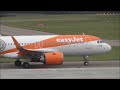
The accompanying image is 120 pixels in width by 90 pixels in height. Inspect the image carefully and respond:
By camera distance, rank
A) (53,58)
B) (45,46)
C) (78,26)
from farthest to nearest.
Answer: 1. (78,26)
2. (45,46)
3. (53,58)

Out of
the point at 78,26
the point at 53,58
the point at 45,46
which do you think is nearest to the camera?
the point at 53,58

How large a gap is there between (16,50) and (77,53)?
4538 millimetres

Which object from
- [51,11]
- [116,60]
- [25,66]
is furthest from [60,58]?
[51,11]

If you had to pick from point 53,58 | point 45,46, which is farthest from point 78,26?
point 53,58

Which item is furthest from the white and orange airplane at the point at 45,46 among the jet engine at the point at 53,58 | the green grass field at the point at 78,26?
the green grass field at the point at 78,26

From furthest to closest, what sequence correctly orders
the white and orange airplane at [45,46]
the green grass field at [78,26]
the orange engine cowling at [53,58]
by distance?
the green grass field at [78,26]
the white and orange airplane at [45,46]
the orange engine cowling at [53,58]

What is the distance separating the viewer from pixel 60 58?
23.6 metres

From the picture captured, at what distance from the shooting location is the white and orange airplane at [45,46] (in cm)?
2445

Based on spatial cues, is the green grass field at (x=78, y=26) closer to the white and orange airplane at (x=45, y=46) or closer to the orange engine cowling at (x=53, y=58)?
the white and orange airplane at (x=45, y=46)

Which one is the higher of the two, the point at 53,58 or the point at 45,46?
the point at 45,46

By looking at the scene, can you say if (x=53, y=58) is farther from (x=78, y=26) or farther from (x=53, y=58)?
(x=78, y=26)

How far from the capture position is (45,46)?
24.8 metres

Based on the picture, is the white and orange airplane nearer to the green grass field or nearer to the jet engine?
the jet engine
